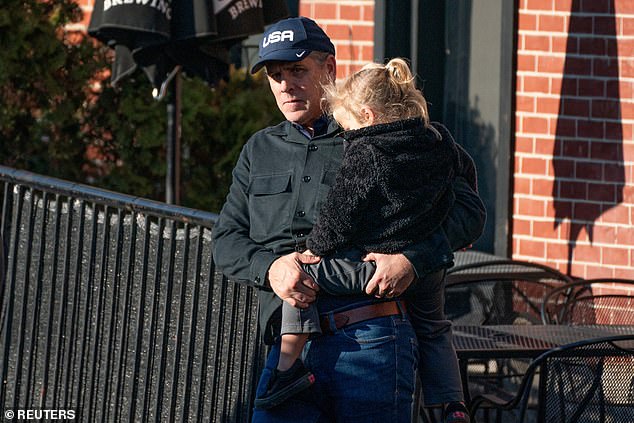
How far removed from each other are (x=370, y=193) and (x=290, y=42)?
54cm

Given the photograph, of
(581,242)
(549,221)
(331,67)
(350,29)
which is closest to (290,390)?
(331,67)

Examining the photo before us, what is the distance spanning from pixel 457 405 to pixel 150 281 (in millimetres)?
1223

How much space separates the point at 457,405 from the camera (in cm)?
374

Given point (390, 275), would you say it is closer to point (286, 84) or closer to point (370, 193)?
point (370, 193)

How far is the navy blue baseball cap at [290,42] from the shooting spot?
12.2 ft

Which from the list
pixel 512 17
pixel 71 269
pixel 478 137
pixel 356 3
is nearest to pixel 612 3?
pixel 512 17

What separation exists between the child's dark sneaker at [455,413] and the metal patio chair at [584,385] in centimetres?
55

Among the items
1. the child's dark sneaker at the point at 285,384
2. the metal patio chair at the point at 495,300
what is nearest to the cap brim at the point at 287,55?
A: the child's dark sneaker at the point at 285,384

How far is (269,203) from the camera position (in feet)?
12.2

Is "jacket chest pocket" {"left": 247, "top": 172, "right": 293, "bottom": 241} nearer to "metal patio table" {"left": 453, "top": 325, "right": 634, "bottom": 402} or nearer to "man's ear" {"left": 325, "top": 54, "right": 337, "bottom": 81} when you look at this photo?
"man's ear" {"left": 325, "top": 54, "right": 337, "bottom": 81}

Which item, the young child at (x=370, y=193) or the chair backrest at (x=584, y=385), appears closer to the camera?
the young child at (x=370, y=193)

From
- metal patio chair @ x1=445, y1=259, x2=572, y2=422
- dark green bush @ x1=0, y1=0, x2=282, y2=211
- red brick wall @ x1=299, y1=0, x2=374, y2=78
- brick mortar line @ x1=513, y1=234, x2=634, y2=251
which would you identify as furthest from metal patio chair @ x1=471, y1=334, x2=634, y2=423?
red brick wall @ x1=299, y1=0, x2=374, y2=78

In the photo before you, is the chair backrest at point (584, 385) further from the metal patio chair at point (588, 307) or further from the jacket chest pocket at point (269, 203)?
the metal patio chair at point (588, 307)

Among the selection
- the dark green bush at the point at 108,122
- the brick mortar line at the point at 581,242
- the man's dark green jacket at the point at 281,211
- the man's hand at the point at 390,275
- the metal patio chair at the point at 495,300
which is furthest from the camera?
the dark green bush at the point at 108,122
